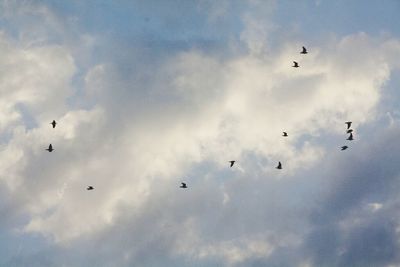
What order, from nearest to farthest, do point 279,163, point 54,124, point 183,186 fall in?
1. point 54,124
2. point 279,163
3. point 183,186

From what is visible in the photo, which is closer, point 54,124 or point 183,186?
point 54,124

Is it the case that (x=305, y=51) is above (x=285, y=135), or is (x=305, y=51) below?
above

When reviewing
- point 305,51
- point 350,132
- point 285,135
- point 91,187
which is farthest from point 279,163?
point 91,187

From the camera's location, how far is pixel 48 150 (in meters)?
110

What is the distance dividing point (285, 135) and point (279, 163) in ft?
22.1

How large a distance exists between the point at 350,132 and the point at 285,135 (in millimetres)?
14687

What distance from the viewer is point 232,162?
381 feet

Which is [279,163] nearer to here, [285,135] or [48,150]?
[285,135]

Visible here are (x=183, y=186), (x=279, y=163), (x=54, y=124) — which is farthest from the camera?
(x=183, y=186)

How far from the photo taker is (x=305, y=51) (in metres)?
108

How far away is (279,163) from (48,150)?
52.9m

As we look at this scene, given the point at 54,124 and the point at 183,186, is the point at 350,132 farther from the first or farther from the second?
the point at 54,124

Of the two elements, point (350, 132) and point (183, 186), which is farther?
point (183, 186)

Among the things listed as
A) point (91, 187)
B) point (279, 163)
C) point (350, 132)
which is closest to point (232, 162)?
point (279, 163)
